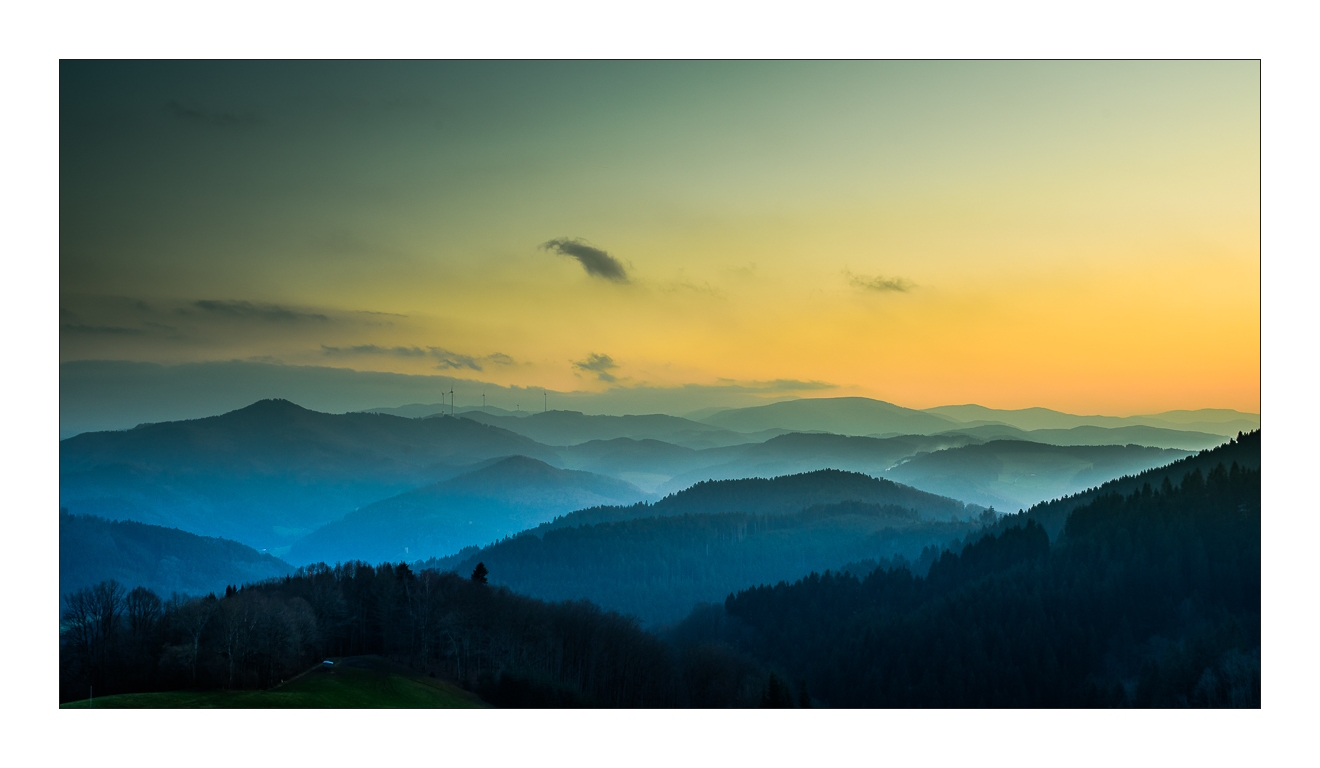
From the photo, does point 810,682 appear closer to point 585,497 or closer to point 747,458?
point 747,458

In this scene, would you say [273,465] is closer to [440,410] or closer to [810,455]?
[440,410]

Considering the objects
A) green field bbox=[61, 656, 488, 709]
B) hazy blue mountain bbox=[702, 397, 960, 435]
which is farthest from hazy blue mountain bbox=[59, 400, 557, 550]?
green field bbox=[61, 656, 488, 709]

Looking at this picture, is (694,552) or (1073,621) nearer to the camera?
(1073,621)

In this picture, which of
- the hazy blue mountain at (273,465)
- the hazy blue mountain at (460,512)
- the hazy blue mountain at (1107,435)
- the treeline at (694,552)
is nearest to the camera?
the hazy blue mountain at (1107,435)

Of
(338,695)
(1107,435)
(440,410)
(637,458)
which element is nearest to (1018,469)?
(1107,435)

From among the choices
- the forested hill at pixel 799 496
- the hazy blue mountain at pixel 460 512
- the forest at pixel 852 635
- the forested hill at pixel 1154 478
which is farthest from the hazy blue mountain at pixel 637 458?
the forested hill at pixel 1154 478

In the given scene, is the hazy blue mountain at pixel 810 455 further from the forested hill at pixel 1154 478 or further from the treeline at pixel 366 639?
the treeline at pixel 366 639

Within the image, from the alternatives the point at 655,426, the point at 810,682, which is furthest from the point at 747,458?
the point at 810,682
